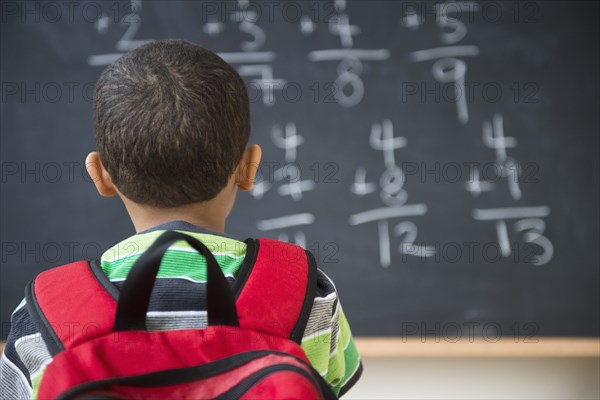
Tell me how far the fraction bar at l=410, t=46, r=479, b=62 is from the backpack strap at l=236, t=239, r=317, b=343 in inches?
46.6

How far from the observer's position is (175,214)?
66 centimetres

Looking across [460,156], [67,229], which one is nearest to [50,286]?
[67,229]

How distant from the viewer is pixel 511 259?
1677 mm

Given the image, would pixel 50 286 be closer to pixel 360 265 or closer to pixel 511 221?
pixel 360 265

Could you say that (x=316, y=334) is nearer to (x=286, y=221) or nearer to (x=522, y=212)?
(x=286, y=221)

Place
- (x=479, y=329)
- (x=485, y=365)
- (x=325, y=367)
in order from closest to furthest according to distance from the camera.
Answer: (x=325, y=367), (x=479, y=329), (x=485, y=365)

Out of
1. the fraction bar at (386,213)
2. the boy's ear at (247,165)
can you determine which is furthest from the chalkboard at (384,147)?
the boy's ear at (247,165)

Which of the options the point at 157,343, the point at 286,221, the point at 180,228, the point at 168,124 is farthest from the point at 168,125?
the point at 286,221

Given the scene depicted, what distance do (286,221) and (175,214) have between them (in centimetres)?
103

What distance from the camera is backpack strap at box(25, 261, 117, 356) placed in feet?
1.67

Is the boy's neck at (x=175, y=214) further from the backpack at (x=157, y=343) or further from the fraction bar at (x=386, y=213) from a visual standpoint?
the fraction bar at (x=386, y=213)

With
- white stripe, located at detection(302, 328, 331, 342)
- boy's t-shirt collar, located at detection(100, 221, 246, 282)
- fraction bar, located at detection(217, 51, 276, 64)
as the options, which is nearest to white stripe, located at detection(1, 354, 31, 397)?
boy's t-shirt collar, located at detection(100, 221, 246, 282)

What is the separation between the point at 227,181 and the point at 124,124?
0.12 metres

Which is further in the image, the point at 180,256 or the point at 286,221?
the point at 286,221
